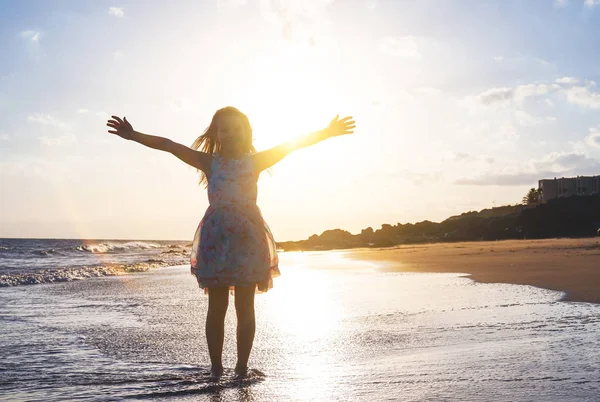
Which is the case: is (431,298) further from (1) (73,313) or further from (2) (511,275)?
(1) (73,313)

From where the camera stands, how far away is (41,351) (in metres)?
4.94

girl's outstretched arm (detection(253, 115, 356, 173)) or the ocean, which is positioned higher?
girl's outstretched arm (detection(253, 115, 356, 173))

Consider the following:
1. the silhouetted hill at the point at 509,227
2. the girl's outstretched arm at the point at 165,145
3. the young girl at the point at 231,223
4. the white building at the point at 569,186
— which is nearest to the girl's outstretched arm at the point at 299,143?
the young girl at the point at 231,223

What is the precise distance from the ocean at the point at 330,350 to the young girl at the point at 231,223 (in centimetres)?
35

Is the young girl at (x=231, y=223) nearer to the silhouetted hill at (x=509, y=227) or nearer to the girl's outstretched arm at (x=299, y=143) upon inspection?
the girl's outstretched arm at (x=299, y=143)

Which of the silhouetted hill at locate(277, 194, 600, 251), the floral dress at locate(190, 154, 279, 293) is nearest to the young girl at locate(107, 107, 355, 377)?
the floral dress at locate(190, 154, 279, 293)

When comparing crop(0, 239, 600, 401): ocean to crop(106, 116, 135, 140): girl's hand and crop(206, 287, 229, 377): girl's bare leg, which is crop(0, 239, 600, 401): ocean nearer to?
crop(206, 287, 229, 377): girl's bare leg

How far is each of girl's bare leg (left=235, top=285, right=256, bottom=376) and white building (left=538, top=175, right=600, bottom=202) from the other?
48275 mm

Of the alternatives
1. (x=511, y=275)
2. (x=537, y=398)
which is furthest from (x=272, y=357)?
(x=511, y=275)

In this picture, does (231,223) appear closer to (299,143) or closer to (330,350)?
(299,143)

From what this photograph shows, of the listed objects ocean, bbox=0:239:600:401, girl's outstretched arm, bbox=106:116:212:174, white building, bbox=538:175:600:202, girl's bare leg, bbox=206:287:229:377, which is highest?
white building, bbox=538:175:600:202

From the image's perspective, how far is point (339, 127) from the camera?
4.72 m

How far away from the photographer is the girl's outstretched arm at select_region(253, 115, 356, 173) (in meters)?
4.55

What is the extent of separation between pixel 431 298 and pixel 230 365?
4.27 metres
